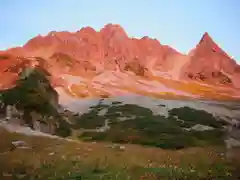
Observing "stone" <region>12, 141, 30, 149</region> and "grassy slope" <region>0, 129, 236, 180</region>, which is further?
"stone" <region>12, 141, 30, 149</region>

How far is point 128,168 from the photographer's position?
2047 centimetres

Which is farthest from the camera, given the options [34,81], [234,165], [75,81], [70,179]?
[75,81]

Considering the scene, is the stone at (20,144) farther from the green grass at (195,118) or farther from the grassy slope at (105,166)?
the green grass at (195,118)

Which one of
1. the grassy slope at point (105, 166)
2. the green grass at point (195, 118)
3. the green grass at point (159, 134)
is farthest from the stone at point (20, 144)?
the green grass at point (195, 118)

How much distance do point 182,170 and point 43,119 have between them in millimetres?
30236

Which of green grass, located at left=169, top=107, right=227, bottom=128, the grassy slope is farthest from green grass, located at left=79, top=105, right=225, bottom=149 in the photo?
the grassy slope

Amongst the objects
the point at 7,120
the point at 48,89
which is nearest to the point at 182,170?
the point at 7,120

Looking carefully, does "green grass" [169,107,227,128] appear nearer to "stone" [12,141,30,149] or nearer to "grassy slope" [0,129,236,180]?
"stone" [12,141,30,149]

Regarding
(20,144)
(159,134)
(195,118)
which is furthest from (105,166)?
(195,118)

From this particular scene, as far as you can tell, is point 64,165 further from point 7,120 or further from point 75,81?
point 75,81

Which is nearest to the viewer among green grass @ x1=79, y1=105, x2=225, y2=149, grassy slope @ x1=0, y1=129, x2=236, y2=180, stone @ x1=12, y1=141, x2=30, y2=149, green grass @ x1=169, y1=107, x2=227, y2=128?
grassy slope @ x1=0, y1=129, x2=236, y2=180

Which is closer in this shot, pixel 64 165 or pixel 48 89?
pixel 64 165

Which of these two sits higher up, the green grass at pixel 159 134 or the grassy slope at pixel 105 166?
the green grass at pixel 159 134

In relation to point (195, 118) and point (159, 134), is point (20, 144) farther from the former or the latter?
point (195, 118)
